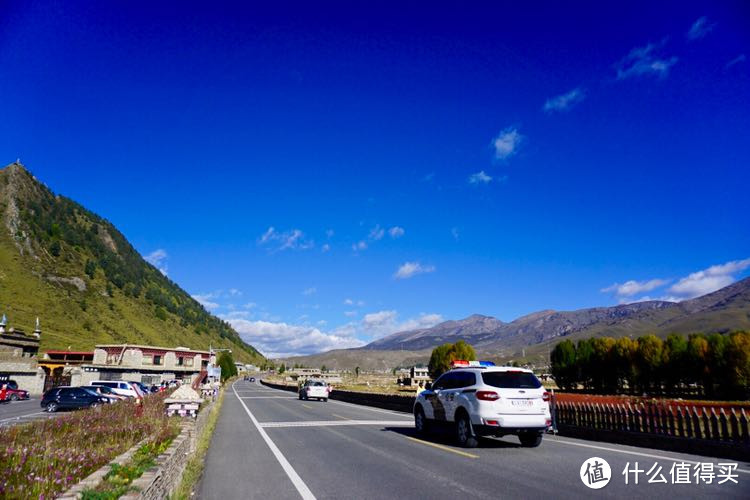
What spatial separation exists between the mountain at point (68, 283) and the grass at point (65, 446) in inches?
3593

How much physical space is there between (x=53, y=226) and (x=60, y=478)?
152848mm

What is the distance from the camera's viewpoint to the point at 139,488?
515 centimetres

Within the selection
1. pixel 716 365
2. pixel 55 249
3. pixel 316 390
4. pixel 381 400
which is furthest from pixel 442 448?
pixel 55 249

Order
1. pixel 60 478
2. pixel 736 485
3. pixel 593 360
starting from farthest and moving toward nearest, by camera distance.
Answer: pixel 593 360
pixel 736 485
pixel 60 478

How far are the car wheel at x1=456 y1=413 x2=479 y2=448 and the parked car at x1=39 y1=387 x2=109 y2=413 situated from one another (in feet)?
74.9

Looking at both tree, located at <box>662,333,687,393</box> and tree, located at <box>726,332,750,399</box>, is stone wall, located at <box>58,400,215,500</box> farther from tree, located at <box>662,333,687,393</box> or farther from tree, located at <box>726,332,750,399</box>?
tree, located at <box>662,333,687,393</box>

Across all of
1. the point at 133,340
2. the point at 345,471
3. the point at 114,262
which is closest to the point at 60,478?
the point at 345,471

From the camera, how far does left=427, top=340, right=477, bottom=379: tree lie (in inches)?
4810

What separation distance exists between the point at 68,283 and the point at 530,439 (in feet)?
419

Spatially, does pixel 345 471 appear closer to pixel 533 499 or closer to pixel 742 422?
pixel 533 499

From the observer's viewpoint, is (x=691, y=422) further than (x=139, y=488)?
Yes

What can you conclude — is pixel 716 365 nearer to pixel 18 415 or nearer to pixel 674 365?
pixel 674 365

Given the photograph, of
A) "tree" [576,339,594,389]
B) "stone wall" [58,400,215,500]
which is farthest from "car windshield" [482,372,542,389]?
"tree" [576,339,594,389]

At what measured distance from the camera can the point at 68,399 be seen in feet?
93.4
